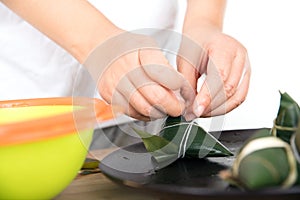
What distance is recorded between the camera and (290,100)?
2.06 feet

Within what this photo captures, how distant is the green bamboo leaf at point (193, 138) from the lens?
0.71m

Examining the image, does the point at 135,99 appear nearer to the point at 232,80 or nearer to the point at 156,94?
the point at 156,94

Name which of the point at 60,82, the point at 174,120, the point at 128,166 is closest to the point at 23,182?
the point at 128,166

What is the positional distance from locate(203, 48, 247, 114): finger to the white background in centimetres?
83

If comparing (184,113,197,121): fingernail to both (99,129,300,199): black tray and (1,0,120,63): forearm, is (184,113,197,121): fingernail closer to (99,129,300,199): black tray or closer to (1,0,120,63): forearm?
(99,129,300,199): black tray

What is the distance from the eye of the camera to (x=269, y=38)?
5.65 feet

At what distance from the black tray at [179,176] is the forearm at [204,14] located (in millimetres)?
279

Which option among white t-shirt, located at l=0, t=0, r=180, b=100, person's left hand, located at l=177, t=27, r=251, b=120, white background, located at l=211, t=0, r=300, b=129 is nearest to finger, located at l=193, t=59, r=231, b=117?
person's left hand, located at l=177, t=27, r=251, b=120

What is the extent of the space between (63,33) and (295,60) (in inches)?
43.1

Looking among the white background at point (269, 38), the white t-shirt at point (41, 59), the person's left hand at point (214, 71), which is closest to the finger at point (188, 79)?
the person's left hand at point (214, 71)

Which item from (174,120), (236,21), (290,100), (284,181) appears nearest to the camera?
(284,181)

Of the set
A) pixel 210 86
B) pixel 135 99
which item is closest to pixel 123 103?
pixel 135 99

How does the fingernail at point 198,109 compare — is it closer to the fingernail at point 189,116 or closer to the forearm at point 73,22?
the fingernail at point 189,116

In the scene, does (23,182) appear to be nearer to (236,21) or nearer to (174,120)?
(174,120)
